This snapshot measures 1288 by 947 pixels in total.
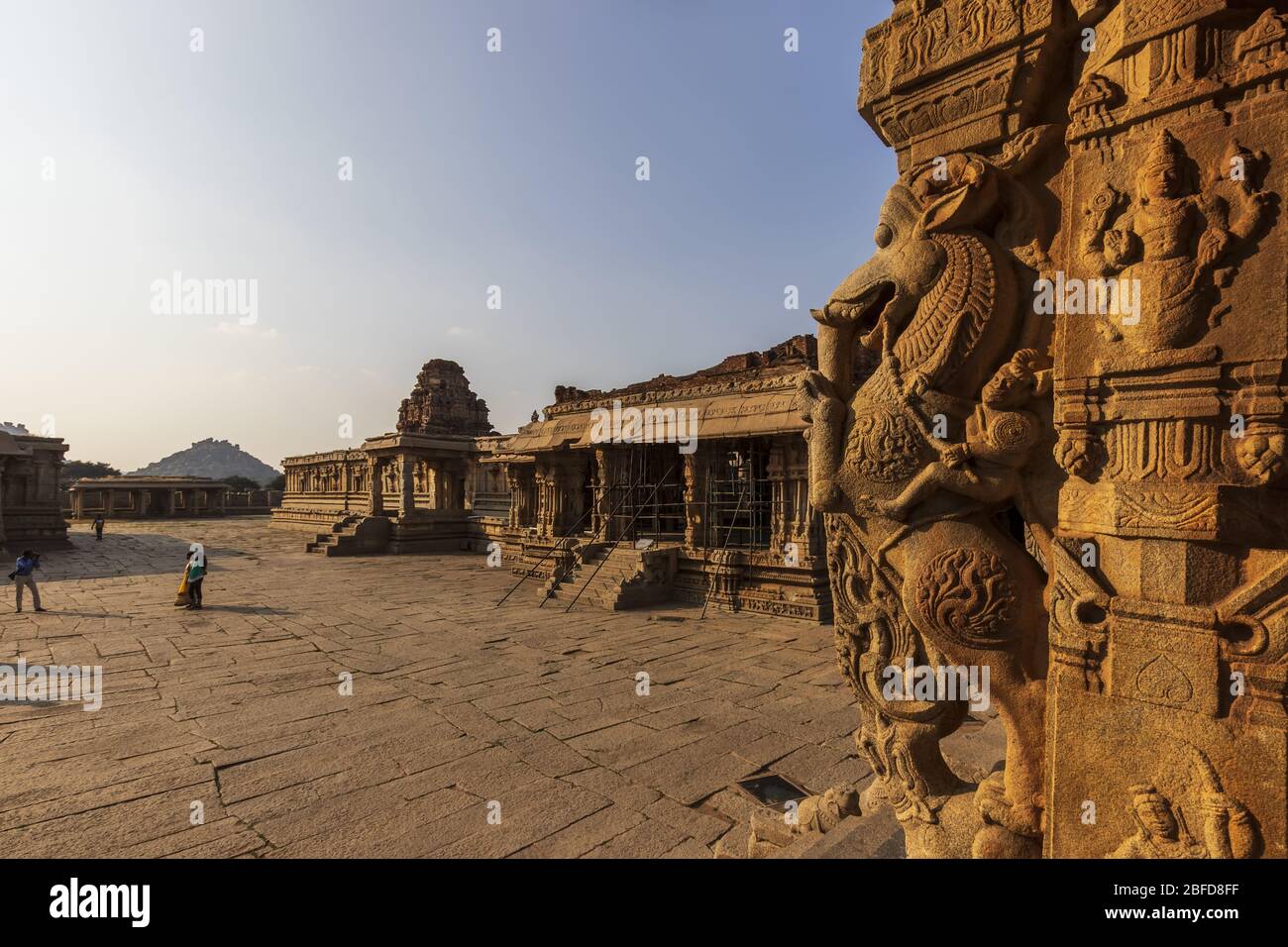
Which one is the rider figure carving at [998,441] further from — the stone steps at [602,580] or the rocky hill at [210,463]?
the rocky hill at [210,463]

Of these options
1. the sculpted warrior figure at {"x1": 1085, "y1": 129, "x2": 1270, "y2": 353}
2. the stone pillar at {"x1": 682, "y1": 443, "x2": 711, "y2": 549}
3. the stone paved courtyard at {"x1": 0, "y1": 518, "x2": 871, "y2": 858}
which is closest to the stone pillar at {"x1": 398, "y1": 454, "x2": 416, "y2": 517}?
the stone paved courtyard at {"x1": 0, "y1": 518, "x2": 871, "y2": 858}

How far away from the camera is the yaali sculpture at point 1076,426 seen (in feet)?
6.27

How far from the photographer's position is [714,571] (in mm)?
11586

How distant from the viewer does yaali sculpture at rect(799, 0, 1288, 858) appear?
1.91m

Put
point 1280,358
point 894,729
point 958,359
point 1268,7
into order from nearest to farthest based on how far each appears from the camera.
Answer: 1. point 1280,358
2. point 1268,7
3. point 958,359
4. point 894,729

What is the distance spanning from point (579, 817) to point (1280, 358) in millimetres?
4158

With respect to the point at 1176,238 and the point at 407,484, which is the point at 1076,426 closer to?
the point at 1176,238

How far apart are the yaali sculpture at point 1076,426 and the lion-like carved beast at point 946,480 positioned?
1 cm

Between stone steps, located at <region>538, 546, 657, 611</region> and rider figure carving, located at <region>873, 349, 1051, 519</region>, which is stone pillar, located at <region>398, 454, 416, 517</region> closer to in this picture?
stone steps, located at <region>538, 546, 657, 611</region>

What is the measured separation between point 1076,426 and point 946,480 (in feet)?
1.58

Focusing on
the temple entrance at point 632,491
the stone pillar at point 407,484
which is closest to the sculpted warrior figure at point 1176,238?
the temple entrance at point 632,491

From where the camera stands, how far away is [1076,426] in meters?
2.19
